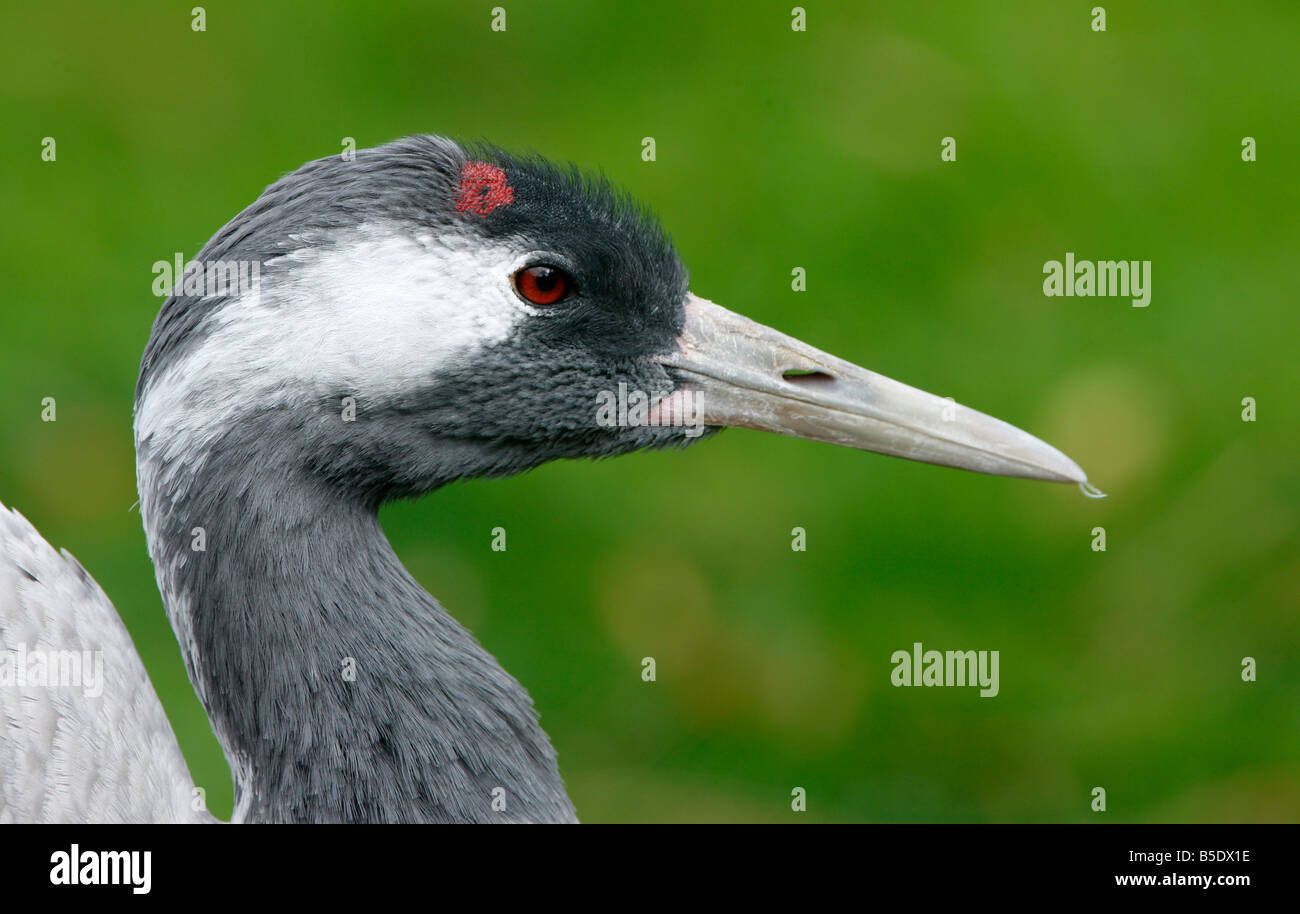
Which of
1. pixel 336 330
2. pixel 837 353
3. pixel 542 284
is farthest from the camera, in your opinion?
pixel 837 353

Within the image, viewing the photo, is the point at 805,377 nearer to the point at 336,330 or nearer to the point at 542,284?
the point at 542,284

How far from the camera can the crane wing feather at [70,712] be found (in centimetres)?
339

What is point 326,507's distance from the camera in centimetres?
312

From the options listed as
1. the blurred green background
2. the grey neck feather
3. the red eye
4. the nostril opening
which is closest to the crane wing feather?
the grey neck feather

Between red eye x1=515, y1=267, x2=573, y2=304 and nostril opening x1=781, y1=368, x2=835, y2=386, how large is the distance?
1.85ft

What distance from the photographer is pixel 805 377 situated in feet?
11.5

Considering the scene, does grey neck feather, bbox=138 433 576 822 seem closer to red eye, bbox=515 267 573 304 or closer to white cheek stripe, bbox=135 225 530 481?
white cheek stripe, bbox=135 225 530 481

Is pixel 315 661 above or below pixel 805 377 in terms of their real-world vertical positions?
below

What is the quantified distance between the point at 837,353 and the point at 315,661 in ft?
13.3

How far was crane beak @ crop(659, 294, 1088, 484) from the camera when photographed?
3.41 m

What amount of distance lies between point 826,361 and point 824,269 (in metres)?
3.71

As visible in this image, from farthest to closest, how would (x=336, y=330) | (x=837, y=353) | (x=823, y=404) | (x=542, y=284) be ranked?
(x=837, y=353) < (x=823, y=404) < (x=542, y=284) < (x=336, y=330)

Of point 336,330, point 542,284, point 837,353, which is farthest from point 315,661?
point 837,353
